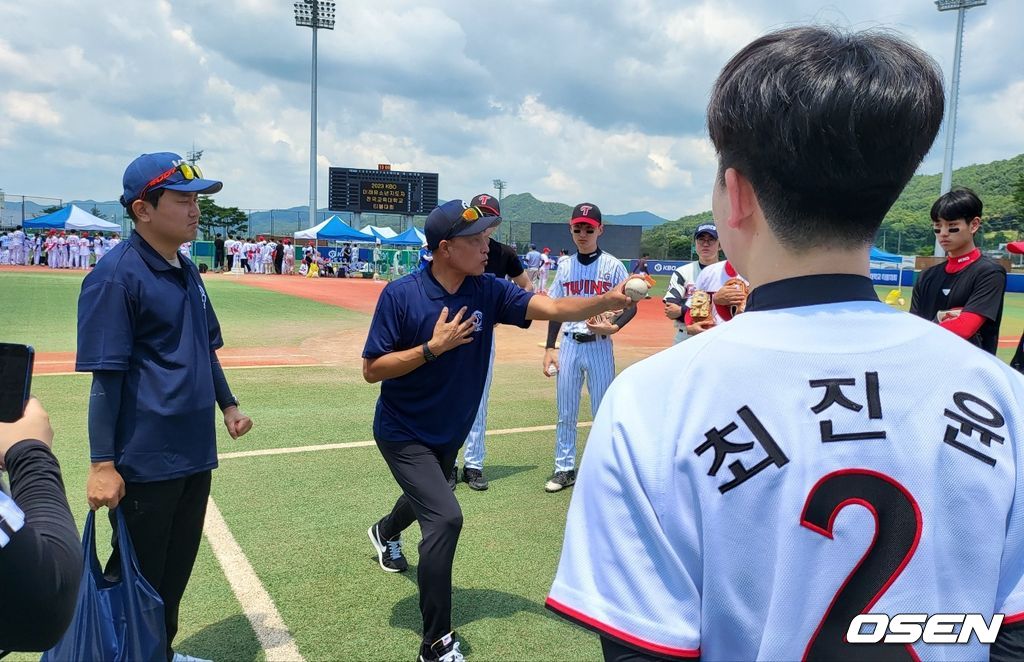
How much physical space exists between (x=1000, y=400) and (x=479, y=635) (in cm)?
299

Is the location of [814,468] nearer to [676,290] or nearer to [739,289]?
[739,289]

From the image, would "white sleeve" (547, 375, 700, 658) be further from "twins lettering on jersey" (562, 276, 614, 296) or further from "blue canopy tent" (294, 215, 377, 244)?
"blue canopy tent" (294, 215, 377, 244)

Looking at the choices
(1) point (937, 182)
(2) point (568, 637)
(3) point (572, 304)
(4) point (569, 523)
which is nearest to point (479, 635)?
(2) point (568, 637)

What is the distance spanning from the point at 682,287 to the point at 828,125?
194 inches

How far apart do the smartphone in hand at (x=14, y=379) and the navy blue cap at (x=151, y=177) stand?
1469 millimetres

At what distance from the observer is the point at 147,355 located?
9.25 feet

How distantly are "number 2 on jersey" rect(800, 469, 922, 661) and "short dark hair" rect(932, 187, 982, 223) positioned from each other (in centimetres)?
490

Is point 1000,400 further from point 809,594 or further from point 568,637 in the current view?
point 568,637

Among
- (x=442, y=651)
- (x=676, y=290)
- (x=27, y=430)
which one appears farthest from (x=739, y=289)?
(x=27, y=430)

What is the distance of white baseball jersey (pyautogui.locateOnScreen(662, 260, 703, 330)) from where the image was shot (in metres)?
5.67

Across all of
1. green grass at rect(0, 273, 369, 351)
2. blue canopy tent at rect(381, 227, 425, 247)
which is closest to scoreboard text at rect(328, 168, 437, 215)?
blue canopy tent at rect(381, 227, 425, 247)

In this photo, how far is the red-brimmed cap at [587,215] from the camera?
582cm

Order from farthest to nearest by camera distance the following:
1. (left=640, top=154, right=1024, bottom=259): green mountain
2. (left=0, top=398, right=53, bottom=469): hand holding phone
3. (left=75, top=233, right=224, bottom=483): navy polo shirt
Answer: (left=640, top=154, right=1024, bottom=259): green mountain → (left=75, top=233, right=224, bottom=483): navy polo shirt → (left=0, top=398, right=53, bottom=469): hand holding phone

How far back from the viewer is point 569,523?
41.2 inches
